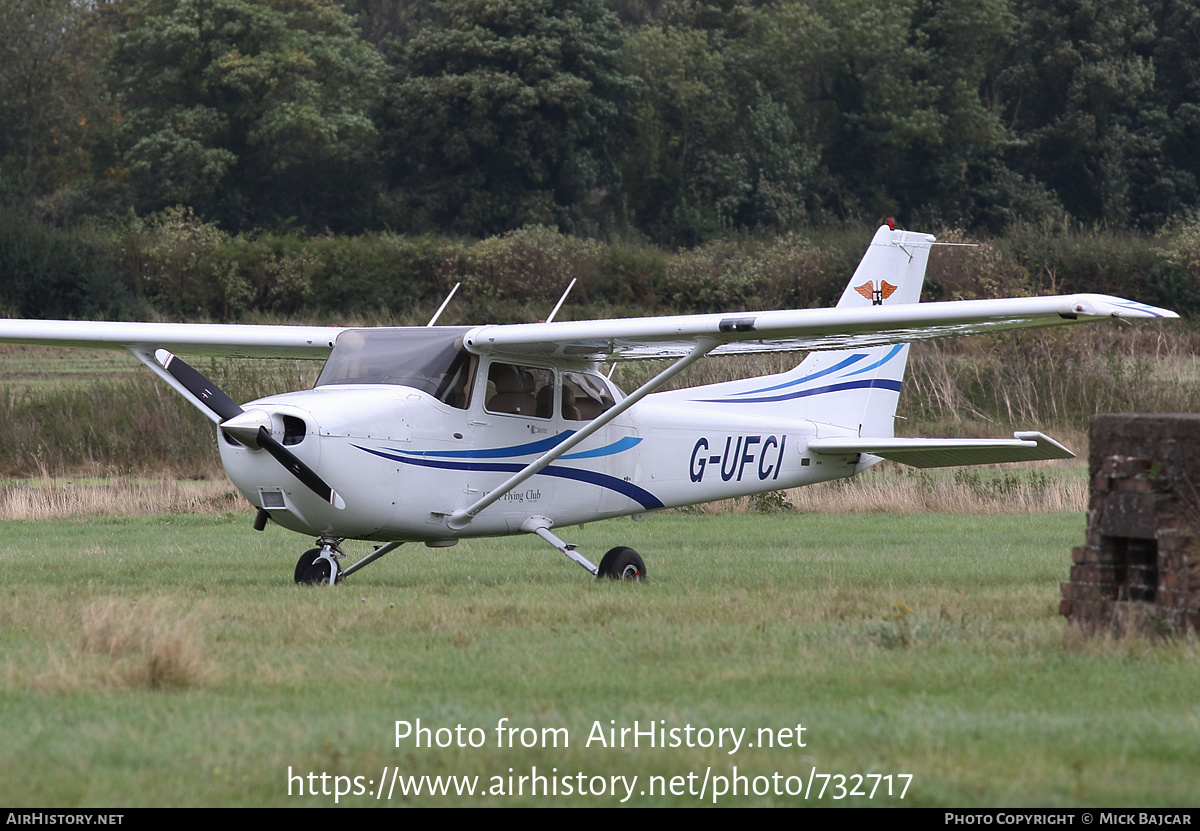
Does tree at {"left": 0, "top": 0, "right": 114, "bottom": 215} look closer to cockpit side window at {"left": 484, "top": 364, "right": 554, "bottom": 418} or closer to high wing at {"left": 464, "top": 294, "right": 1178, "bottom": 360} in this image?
cockpit side window at {"left": 484, "top": 364, "right": 554, "bottom": 418}

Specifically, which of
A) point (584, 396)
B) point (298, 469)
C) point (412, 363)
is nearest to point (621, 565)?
point (584, 396)

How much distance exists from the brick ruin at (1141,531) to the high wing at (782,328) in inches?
57.6

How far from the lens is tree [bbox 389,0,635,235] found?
178ft

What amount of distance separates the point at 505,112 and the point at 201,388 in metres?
44.5

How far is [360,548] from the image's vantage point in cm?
1500

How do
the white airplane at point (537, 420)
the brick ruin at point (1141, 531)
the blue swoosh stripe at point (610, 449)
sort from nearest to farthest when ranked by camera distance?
the brick ruin at point (1141, 531)
the white airplane at point (537, 420)
the blue swoosh stripe at point (610, 449)

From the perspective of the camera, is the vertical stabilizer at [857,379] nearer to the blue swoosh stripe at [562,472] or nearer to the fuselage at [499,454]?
the fuselage at [499,454]

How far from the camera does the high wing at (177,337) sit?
1257 cm

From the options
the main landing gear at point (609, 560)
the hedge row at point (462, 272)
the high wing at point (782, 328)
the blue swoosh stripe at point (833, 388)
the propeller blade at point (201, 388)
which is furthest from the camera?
the hedge row at point (462, 272)

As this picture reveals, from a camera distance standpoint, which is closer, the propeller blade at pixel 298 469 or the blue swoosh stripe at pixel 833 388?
the propeller blade at pixel 298 469

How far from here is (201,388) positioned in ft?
34.8

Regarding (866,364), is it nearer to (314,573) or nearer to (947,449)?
(947,449)

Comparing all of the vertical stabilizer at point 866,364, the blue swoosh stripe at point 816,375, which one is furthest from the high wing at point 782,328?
the vertical stabilizer at point 866,364

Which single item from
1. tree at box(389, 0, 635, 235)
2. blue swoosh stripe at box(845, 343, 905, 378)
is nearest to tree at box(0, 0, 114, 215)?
tree at box(389, 0, 635, 235)
